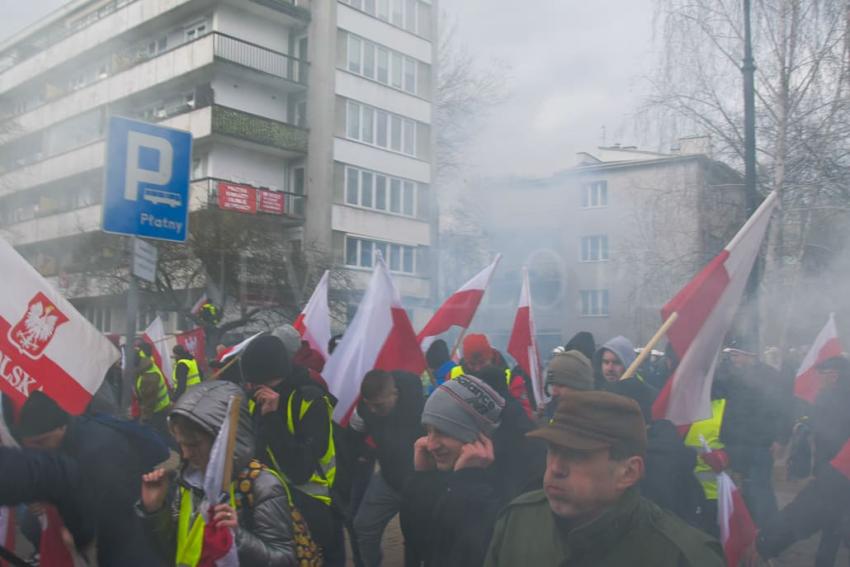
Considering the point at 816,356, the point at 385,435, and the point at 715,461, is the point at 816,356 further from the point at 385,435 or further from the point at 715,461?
the point at 385,435

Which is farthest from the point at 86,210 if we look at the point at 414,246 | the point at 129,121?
the point at 129,121

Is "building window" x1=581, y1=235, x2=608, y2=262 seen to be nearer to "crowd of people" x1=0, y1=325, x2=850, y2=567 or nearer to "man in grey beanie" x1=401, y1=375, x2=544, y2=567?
"crowd of people" x1=0, y1=325, x2=850, y2=567

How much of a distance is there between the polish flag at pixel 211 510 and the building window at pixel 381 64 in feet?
90.9

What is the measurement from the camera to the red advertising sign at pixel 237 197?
2552 cm

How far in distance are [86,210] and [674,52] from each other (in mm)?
14380

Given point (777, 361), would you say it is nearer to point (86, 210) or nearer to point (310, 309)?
point (310, 309)

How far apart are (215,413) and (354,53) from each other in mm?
27678

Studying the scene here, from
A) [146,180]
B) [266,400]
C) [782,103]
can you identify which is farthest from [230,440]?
[782,103]

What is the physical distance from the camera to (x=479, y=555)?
276 centimetres

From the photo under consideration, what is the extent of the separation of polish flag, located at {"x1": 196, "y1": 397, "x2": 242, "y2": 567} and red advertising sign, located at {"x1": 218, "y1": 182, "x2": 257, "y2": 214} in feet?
76.3

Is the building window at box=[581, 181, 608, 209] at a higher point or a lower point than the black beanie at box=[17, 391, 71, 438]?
higher

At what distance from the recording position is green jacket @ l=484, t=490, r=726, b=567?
6.50ft

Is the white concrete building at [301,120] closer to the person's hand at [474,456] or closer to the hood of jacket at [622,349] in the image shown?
the hood of jacket at [622,349]

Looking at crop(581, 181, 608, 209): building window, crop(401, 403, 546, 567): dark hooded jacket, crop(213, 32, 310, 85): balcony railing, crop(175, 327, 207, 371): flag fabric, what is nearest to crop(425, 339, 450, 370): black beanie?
crop(401, 403, 546, 567): dark hooded jacket
